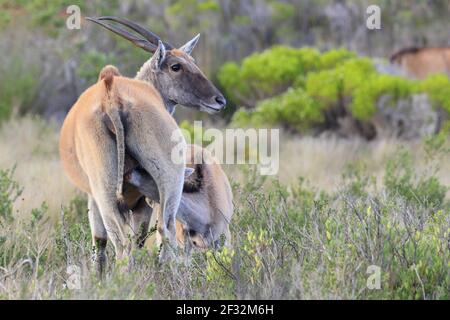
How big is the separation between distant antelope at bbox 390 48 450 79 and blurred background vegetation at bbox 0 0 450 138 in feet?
5.46

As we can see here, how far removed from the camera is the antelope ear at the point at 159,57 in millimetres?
6782

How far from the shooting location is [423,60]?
21.4m

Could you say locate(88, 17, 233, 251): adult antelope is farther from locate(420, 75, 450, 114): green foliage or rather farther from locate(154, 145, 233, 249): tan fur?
locate(420, 75, 450, 114): green foliage

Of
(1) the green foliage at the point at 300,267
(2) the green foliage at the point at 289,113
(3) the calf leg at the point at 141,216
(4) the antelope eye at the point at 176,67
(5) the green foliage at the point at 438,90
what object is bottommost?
(1) the green foliage at the point at 300,267

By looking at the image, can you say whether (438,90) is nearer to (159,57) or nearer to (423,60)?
(423,60)

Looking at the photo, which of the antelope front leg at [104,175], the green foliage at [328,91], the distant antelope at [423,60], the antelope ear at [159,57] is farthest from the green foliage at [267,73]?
the antelope front leg at [104,175]

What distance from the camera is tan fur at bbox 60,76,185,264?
5762 millimetres

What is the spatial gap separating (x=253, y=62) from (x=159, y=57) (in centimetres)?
1048

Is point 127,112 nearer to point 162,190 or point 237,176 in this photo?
point 162,190

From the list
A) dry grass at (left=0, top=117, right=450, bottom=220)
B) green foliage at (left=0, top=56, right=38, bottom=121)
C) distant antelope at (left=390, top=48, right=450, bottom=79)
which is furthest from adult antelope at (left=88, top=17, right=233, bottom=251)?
distant antelope at (left=390, top=48, right=450, bottom=79)

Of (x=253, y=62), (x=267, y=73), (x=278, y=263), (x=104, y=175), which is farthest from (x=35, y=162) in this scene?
→ (x=278, y=263)

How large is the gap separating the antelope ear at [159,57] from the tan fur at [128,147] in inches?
31.0

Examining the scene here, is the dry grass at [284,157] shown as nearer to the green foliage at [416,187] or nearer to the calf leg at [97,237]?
the green foliage at [416,187]
